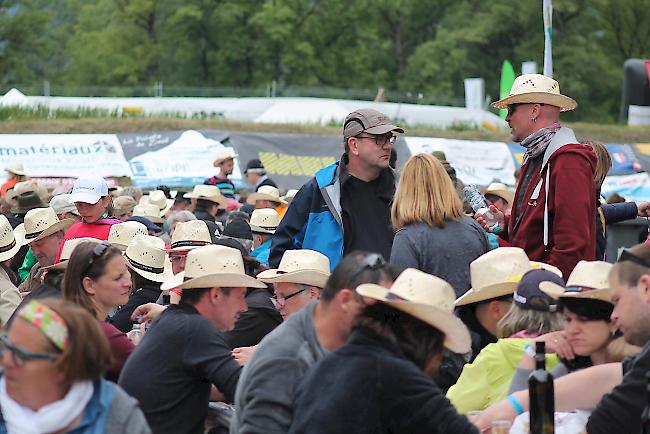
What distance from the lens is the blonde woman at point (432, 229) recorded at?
6.91 m

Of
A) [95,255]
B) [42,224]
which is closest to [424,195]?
[95,255]

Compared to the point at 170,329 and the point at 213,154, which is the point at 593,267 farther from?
the point at 213,154

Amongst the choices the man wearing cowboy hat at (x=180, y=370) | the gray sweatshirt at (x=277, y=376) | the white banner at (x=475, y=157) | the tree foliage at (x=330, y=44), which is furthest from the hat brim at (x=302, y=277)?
the tree foliage at (x=330, y=44)

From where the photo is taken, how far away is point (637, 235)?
14023 millimetres

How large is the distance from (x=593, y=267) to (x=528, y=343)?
0.43 metres

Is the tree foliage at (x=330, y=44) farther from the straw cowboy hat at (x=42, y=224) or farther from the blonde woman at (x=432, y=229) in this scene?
the blonde woman at (x=432, y=229)

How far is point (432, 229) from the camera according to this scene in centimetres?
696

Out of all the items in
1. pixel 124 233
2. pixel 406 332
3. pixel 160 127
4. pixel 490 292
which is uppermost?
pixel 406 332

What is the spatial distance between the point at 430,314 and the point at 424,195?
8.37ft

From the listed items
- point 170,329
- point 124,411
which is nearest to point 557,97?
point 170,329

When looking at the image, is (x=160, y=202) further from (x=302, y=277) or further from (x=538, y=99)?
(x=538, y=99)

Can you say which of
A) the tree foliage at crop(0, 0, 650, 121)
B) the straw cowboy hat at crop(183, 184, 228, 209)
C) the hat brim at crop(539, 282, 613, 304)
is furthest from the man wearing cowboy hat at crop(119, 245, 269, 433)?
the tree foliage at crop(0, 0, 650, 121)

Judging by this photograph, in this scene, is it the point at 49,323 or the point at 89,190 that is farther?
the point at 89,190

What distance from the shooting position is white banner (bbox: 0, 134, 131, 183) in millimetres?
22891
